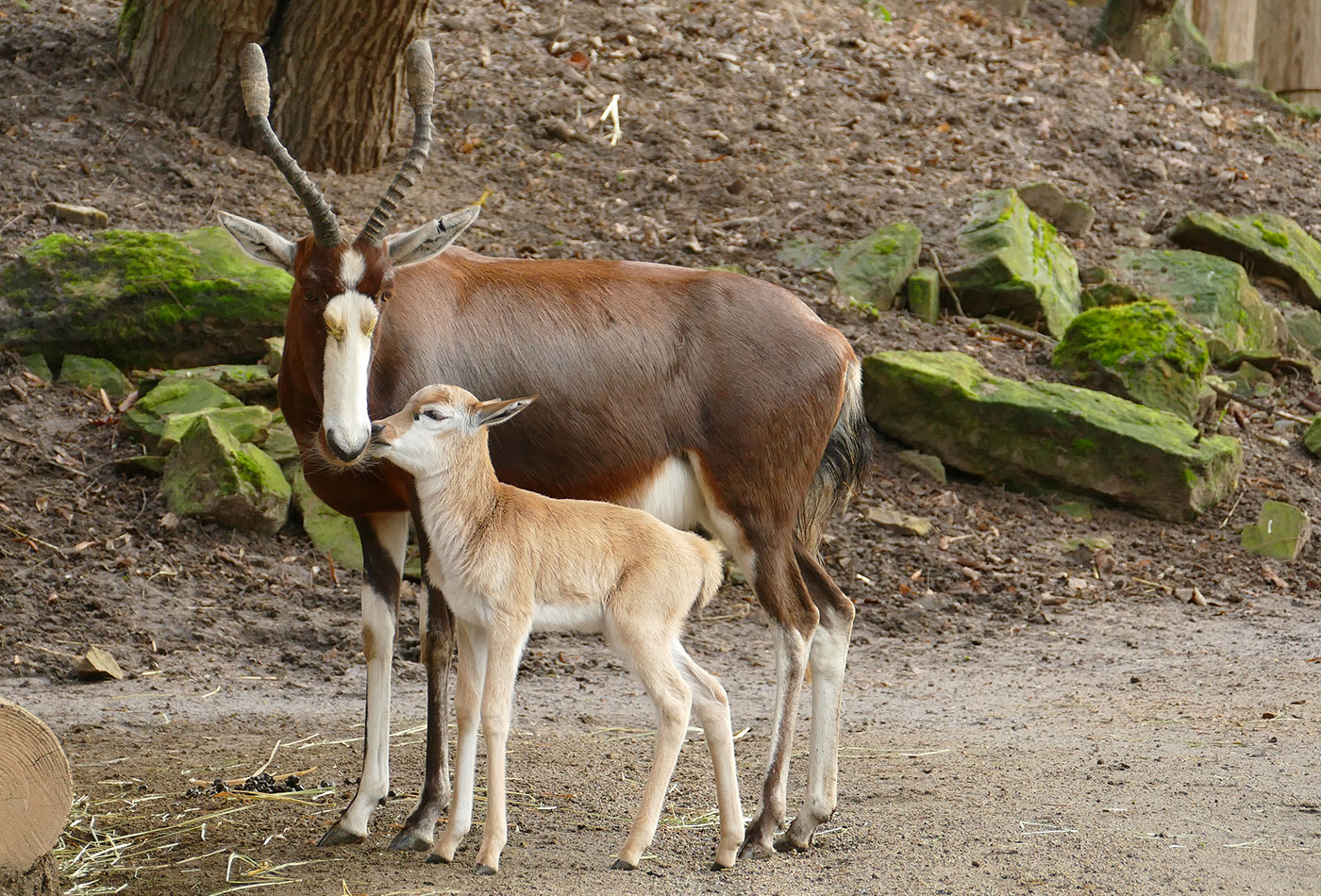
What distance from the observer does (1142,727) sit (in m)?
6.70

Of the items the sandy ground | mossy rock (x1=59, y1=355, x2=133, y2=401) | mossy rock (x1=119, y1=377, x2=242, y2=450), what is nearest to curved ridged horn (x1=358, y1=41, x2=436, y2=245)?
the sandy ground

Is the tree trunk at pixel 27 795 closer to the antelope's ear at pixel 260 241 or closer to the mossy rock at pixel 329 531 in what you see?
the antelope's ear at pixel 260 241

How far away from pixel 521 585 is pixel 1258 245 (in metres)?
10.2

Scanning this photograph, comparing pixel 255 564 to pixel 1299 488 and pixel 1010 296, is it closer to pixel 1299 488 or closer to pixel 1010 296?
pixel 1010 296

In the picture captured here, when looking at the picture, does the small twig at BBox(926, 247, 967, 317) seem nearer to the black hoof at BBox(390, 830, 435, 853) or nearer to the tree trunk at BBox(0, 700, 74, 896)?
the black hoof at BBox(390, 830, 435, 853)

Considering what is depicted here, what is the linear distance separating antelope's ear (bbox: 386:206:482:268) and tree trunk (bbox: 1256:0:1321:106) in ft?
52.2

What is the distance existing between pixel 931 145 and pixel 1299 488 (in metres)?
4.59

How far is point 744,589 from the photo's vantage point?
8.95m

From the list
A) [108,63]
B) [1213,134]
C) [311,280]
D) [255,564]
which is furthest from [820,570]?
[1213,134]

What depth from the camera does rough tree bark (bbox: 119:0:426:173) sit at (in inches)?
404

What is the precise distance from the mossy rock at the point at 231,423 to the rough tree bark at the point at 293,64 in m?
2.48

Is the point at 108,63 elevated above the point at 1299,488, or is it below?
above

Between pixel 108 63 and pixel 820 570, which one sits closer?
pixel 820 570

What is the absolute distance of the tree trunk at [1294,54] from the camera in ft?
59.8
